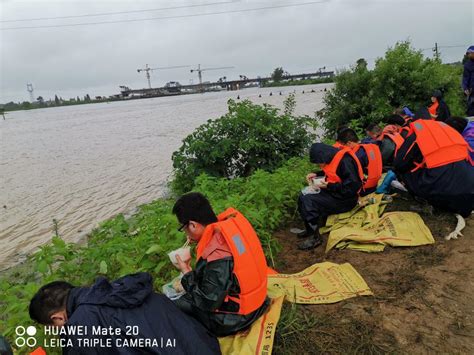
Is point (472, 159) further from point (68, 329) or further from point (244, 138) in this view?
point (68, 329)

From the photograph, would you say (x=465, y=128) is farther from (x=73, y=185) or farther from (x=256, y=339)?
(x=73, y=185)

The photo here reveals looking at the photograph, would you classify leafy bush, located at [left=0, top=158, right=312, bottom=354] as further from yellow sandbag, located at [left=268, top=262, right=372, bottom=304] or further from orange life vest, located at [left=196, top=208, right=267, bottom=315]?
orange life vest, located at [left=196, top=208, right=267, bottom=315]

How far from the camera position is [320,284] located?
12.7ft

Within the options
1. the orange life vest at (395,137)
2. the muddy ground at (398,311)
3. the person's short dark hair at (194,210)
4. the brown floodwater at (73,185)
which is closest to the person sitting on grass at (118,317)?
the person's short dark hair at (194,210)

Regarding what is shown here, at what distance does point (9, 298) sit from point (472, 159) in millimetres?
6152

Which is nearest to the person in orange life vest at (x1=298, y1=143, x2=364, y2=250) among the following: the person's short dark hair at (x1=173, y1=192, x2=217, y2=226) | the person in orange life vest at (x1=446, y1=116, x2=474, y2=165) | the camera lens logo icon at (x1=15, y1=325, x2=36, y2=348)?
the person in orange life vest at (x1=446, y1=116, x2=474, y2=165)

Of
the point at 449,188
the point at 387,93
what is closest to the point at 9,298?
the point at 449,188

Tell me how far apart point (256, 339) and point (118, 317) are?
121 cm

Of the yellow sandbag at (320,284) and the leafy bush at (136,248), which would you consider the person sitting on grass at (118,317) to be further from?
the yellow sandbag at (320,284)

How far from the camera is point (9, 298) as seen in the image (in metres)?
3.24

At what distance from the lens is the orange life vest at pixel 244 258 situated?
268 centimetres

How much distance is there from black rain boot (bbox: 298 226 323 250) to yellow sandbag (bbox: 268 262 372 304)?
0.62m

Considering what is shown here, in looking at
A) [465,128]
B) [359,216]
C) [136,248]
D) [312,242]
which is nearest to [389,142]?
[465,128]

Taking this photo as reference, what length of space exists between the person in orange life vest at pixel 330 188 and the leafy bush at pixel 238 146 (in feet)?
10.8
